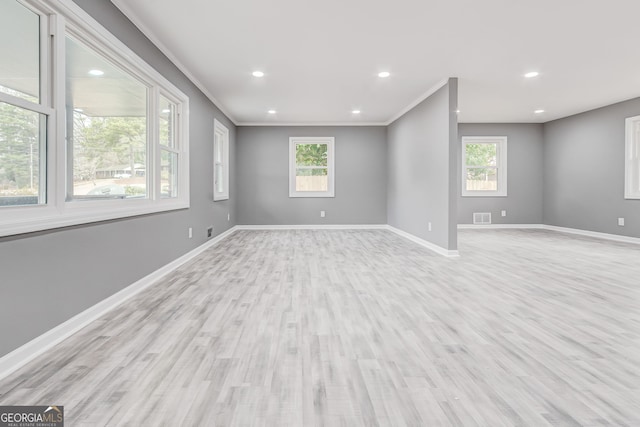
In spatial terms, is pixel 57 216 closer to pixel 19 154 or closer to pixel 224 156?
pixel 19 154

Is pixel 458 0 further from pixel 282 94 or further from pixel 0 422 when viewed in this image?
pixel 0 422

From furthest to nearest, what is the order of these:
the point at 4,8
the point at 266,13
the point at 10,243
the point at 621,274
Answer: the point at 621,274, the point at 266,13, the point at 4,8, the point at 10,243

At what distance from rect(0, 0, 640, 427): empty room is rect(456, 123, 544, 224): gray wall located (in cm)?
116

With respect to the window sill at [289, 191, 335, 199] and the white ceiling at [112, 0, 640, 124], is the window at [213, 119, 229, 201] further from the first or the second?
the window sill at [289, 191, 335, 199]

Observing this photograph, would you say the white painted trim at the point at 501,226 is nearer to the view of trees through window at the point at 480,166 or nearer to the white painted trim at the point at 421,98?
the view of trees through window at the point at 480,166

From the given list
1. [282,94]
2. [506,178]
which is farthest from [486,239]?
[282,94]

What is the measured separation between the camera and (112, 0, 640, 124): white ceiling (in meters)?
3.02

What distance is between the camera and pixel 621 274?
12.5ft

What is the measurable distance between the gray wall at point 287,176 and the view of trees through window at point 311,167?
278 mm

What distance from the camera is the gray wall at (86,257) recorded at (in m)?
1.79

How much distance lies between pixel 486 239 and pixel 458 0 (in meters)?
4.87

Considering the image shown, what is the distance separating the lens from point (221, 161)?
7.07 metres

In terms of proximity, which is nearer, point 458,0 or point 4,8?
point 4,8

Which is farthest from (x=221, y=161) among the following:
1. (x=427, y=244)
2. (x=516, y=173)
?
(x=516, y=173)
